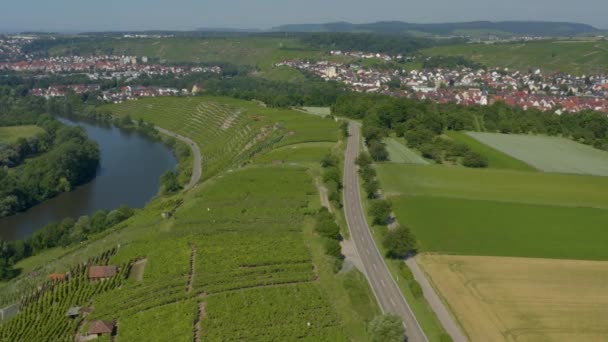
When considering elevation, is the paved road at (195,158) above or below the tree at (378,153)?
below

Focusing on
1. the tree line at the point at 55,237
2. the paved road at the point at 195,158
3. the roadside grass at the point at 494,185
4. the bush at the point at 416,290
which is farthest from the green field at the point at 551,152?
the tree line at the point at 55,237

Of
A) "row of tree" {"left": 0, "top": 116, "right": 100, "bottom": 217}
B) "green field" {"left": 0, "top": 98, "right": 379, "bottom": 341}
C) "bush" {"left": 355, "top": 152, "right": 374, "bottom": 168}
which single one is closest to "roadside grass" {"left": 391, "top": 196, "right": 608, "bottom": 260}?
"green field" {"left": 0, "top": 98, "right": 379, "bottom": 341}

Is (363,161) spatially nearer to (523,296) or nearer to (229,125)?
(523,296)

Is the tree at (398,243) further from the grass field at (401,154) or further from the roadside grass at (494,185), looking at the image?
the grass field at (401,154)

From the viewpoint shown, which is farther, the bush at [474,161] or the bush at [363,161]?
the bush at [474,161]

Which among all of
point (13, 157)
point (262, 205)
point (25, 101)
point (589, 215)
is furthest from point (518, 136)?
point (25, 101)

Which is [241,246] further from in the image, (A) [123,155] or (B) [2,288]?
(A) [123,155]
